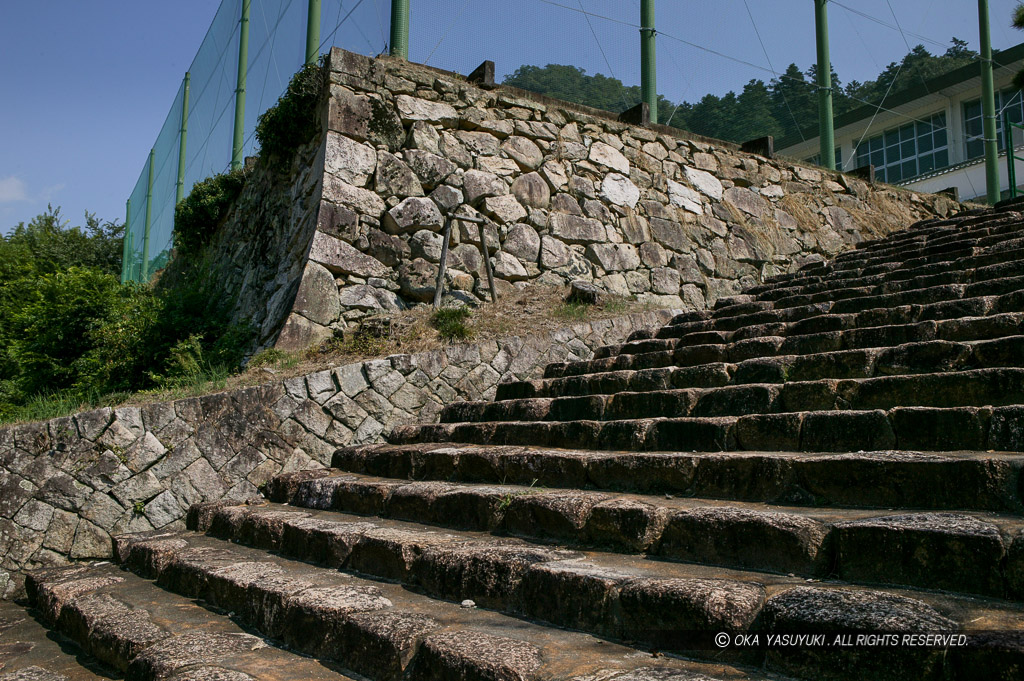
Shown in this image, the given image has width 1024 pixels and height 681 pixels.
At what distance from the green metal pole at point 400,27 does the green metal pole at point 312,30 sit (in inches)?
39.5

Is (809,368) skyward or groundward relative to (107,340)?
groundward

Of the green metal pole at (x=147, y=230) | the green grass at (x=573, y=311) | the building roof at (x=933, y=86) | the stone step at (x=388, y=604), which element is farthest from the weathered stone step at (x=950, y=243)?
the green metal pole at (x=147, y=230)

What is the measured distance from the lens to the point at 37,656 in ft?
10.8

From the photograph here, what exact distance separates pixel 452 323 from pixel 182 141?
1098cm

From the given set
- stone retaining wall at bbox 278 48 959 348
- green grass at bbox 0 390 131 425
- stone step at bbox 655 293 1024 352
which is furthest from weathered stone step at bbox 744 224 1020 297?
green grass at bbox 0 390 131 425

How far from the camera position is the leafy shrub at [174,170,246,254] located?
10.5m

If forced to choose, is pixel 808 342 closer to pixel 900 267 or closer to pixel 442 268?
pixel 900 267

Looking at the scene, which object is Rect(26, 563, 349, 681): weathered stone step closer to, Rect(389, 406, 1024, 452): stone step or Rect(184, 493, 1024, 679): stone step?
Rect(184, 493, 1024, 679): stone step

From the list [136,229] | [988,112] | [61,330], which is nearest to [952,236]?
[988,112]

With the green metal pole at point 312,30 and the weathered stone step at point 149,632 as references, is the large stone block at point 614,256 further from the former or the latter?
the weathered stone step at point 149,632

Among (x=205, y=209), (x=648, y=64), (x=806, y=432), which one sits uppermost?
(x=648, y=64)

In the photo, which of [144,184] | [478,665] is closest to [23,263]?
[144,184]

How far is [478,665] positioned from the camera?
6.48ft

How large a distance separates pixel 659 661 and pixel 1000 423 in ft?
5.24
